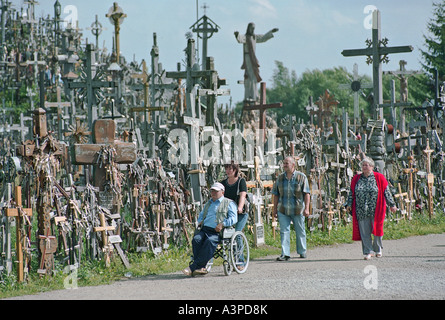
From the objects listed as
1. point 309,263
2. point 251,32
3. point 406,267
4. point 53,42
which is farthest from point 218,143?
point 53,42

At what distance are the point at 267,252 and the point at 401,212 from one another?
235 inches

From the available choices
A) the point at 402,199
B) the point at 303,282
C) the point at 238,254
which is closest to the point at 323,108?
the point at 402,199

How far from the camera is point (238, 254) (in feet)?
36.5

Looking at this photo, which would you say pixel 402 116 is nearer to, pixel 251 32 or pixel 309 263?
pixel 251 32

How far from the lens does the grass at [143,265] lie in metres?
10.3

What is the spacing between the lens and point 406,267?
11.6 metres

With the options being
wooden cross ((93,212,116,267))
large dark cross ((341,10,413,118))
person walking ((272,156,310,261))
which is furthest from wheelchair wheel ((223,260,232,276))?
large dark cross ((341,10,413,118))

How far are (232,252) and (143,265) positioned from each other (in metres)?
1.61

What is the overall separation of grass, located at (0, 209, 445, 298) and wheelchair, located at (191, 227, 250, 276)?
1084mm

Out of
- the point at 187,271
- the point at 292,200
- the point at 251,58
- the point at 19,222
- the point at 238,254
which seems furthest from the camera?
the point at 251,58

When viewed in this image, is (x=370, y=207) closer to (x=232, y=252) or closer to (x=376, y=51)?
(x=232, y=252)

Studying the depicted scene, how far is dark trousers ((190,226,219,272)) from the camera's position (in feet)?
35.5

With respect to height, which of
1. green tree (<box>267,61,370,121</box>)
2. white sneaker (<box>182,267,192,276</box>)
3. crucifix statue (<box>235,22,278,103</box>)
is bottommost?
white sneaker (<box>182,267,192,276</box>)

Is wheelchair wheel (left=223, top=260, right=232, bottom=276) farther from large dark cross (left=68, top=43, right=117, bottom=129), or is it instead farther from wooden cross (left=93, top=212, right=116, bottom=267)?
large dark cross (left=68, top=43, right=117, bottom=129)
